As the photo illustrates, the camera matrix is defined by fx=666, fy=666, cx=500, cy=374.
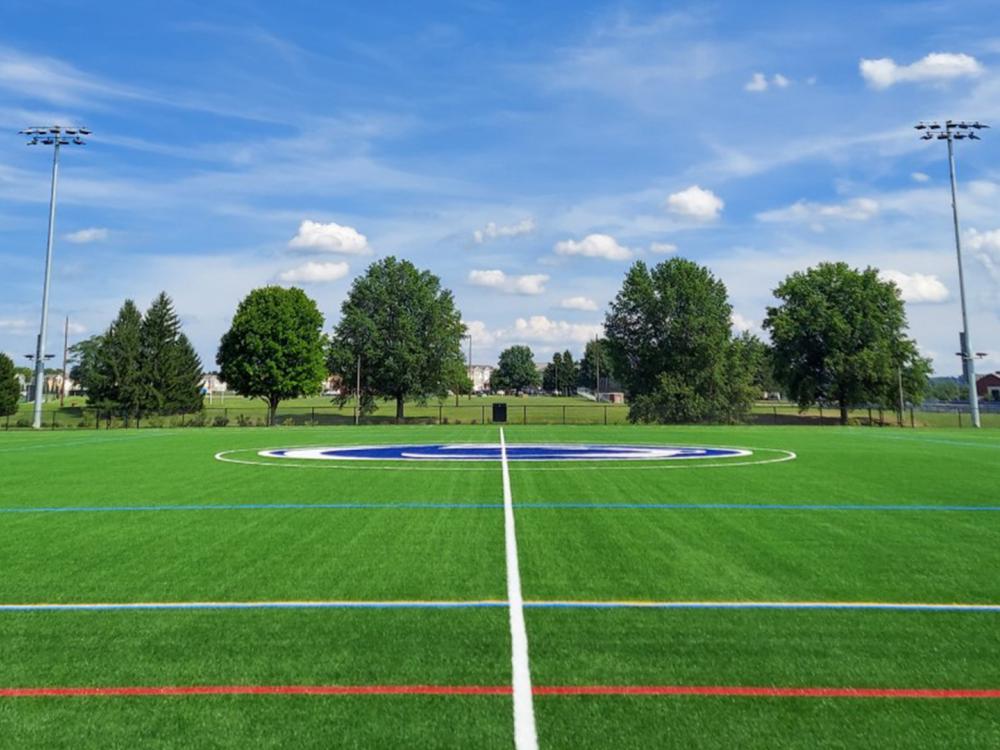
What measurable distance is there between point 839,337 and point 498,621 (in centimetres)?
5418

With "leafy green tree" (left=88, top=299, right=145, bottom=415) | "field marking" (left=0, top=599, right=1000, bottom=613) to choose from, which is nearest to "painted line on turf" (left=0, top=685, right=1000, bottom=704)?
"field marking" (left=0, top=599, right=1000, bottom=613)

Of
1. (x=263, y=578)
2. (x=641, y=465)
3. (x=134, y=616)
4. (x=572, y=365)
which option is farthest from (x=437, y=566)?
(x=572, y=365)

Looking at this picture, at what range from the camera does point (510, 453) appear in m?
17.8

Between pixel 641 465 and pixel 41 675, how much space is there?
39.4ft

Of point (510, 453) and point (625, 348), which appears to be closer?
point (510, 453)

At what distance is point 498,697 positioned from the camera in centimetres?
324

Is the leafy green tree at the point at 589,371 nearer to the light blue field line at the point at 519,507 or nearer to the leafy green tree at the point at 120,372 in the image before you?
the leafy green tree at the point at 120,372

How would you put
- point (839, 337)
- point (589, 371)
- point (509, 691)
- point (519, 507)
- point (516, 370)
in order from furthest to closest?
1. point (516, 370)
2. point (589, 371)
3. point (839, 337)
4. point (519, 507)
5. point (509, 691)

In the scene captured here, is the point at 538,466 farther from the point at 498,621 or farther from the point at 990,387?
the point at 990,387

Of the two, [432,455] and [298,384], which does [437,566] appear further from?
[298,384]

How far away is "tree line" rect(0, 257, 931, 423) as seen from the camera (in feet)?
168

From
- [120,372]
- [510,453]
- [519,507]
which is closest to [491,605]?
[519,507]

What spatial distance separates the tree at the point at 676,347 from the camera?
168 ft

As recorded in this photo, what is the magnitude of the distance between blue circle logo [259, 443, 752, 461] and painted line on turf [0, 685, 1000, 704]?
490 inches
